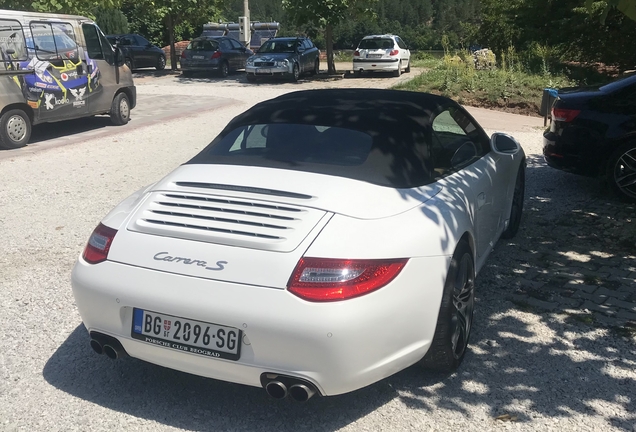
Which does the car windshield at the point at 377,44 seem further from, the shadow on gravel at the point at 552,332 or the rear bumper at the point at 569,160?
the shadow on gravel at the point at 552,332

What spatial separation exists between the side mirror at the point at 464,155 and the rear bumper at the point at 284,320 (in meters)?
1.16

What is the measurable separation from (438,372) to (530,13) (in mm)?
15528

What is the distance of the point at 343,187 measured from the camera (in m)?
3.50

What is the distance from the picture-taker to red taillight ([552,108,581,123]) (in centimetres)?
736

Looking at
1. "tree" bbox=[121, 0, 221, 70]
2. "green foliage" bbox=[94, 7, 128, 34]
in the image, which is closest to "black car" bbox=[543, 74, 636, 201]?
"tree" bbox=[121, 0, 221, 70]

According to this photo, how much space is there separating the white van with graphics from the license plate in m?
8.80

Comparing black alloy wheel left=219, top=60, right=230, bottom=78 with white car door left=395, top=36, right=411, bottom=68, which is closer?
Answer: white car door left=395, top=36, right=411, bottom=68

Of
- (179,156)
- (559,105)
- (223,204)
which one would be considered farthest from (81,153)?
(223,204)

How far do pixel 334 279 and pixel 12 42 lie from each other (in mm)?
9585

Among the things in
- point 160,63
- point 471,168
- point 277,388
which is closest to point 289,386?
point 277,388

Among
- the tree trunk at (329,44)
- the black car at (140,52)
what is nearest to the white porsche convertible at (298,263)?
the tree trunk at (329,44)

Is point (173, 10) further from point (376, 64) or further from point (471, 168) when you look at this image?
point (471, 168)

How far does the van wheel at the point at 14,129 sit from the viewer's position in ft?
35.6

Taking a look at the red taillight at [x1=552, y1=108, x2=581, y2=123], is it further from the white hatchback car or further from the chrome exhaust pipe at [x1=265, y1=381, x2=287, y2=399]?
the white hatchback car
